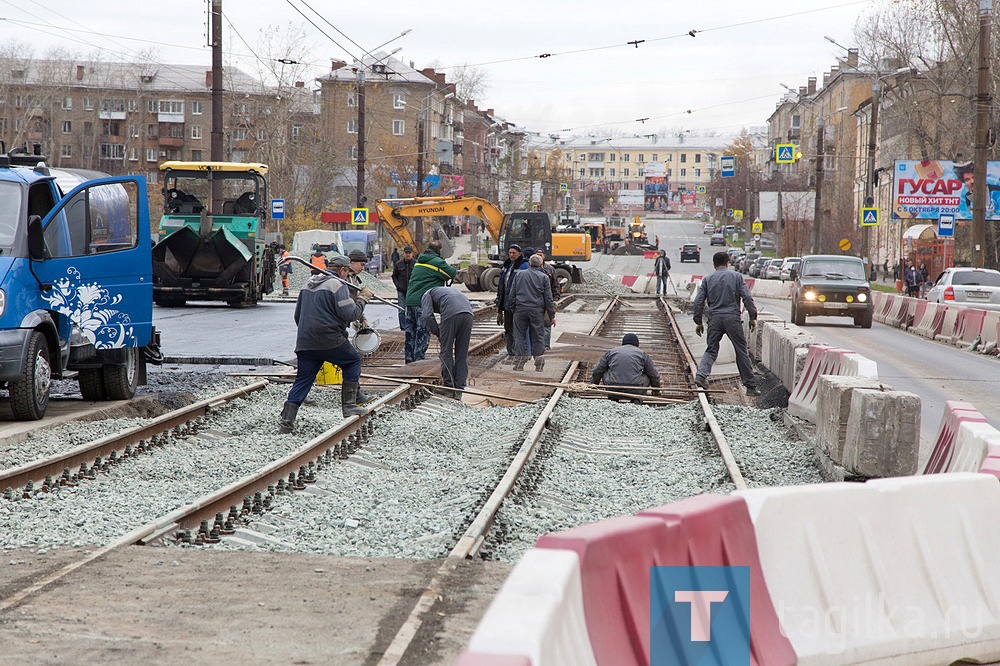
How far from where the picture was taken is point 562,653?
3635mm

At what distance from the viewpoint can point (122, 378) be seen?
13.8 m

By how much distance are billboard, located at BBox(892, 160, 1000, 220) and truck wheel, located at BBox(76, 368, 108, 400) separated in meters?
38.7

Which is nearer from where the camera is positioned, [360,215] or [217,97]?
[217,97]

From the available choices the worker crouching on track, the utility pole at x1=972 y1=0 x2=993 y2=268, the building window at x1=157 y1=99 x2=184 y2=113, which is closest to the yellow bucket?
the worker crouching on track

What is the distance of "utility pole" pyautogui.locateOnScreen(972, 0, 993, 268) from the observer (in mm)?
32875

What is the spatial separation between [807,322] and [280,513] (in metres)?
29.1

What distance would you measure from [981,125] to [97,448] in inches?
1186

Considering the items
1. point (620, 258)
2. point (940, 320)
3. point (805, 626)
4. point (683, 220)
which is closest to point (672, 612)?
point (805, 626)

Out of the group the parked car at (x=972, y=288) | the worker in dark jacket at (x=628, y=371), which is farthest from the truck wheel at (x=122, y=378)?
the parked car at (x=972, y=288)

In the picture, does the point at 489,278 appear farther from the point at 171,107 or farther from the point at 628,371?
the point at 171,107

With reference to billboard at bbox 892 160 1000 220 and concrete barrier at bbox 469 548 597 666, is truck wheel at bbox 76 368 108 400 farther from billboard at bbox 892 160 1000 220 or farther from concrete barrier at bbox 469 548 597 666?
billboard at bbox 892 160 1000 220

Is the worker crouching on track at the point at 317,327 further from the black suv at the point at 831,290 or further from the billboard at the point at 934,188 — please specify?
the billboard at the point at 934,188

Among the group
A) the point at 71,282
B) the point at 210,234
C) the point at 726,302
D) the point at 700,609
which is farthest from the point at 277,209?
the point at 700,609

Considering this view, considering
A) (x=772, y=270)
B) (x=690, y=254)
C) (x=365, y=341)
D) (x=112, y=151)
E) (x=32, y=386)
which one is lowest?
(x=772, y=270)
